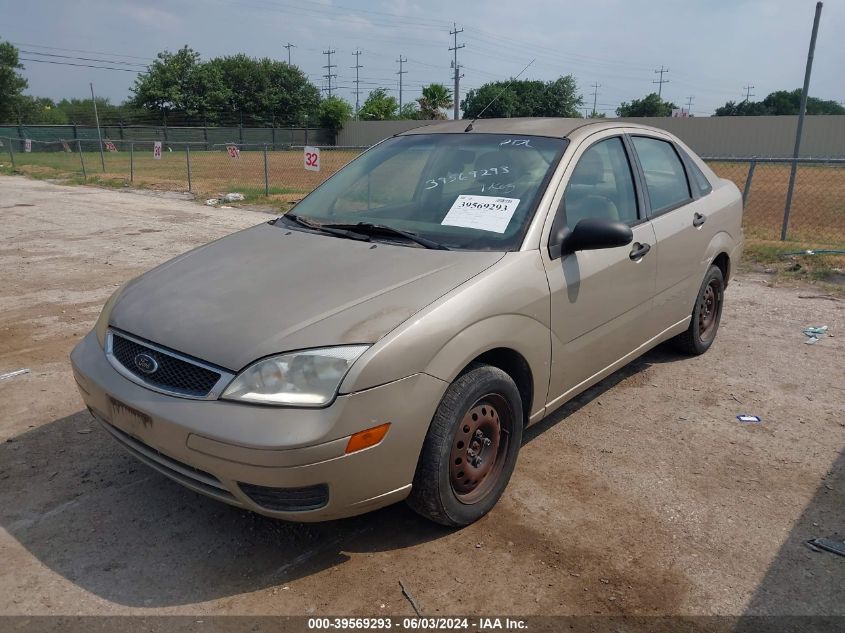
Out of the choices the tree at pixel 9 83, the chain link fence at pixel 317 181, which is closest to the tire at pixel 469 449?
the chain link fence at pixel 317 181

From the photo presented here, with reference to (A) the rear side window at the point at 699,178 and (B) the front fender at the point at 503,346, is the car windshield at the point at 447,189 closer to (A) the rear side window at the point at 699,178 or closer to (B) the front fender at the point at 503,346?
(B) the front fender at the point at 503,346

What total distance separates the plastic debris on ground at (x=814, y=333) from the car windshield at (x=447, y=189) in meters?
3.27

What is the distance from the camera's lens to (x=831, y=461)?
3.58 meters

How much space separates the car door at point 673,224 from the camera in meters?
4.11

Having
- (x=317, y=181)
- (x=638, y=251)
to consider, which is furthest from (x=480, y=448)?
(x=317, y=181)

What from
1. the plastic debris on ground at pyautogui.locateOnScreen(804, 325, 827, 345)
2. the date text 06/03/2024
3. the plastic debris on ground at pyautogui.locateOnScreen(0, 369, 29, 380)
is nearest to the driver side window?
the date text 06/03/2024

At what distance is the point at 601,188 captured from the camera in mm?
3734

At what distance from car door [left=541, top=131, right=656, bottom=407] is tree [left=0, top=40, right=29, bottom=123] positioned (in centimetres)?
6508

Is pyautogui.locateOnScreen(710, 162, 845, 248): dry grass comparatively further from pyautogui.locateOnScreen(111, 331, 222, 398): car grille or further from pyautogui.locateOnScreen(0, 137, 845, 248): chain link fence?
pyautogui.locateOnScreen(111, 331, 222, 398): car grille

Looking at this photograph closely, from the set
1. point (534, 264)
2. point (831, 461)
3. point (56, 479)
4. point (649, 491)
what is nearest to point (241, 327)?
point (534, 264)

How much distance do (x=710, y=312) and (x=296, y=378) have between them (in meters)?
3.84

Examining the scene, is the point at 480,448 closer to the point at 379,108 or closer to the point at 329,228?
the point at 329,228

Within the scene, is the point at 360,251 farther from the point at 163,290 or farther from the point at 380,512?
the point at 380,512

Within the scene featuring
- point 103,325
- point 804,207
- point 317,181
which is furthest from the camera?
point 317,181
